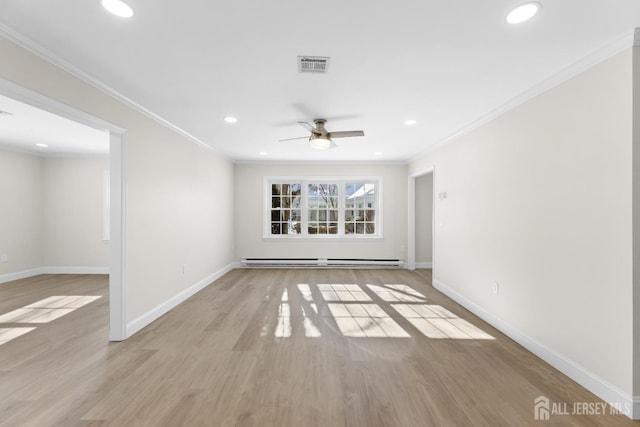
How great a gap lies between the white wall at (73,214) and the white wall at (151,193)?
2754 millimetres

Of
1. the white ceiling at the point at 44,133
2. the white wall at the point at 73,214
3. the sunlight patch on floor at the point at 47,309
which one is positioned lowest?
the sunlight patch on floor at the point at 47,309

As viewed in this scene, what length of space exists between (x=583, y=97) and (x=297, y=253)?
5.34 metres

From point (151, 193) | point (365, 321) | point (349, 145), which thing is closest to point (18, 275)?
point (151, 193)

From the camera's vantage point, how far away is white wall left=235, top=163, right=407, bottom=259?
645cm

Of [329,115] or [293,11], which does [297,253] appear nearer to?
[329,115]

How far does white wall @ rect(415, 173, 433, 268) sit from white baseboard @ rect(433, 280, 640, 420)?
10.1ft

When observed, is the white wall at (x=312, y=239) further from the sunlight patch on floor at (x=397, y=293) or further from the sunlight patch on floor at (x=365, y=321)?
the sunlight patch on floor at (x=365, y=321)

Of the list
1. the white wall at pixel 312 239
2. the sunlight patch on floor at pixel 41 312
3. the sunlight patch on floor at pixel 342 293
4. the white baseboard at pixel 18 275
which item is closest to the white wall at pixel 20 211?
the white baseboard at pixel 18 275

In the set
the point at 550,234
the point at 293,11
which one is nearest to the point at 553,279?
the point at 550,234

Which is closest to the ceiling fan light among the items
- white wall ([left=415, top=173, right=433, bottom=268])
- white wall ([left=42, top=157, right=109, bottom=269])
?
white wall ([left=415, top=173, right=433, bottom=268])

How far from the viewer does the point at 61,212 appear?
18.9ft

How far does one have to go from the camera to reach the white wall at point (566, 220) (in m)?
1.89

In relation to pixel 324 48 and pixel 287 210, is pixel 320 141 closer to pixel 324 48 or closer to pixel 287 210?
pixel 324 48

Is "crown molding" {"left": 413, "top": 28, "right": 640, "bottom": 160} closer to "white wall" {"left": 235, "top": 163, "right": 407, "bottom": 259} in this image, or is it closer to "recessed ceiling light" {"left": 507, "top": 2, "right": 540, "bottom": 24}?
"recessed ceiling light" {"left": 507, "top": 2, "right": 540, "bottom": 24}
